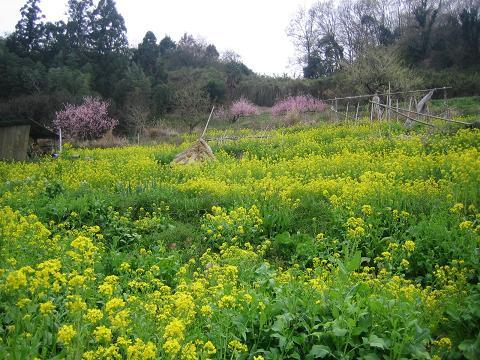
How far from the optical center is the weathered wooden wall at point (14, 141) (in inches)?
838

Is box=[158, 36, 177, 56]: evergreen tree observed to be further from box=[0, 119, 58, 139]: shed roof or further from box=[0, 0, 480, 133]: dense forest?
box=[0, 119, 58, 139]: shed roof

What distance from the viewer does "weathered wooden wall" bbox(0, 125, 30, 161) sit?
2128 centimetres

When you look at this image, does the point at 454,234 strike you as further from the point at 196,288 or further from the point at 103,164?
the point at 103,164

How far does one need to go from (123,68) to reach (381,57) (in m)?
28.9

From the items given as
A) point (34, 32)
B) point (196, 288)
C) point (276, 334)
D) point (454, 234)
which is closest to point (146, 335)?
point (196, 288)

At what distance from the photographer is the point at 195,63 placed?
59031 millimetres

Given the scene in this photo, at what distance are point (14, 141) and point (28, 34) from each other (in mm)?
33410

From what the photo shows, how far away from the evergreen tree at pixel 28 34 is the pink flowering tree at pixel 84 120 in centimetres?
1571

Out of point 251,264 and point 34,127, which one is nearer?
point 251,264

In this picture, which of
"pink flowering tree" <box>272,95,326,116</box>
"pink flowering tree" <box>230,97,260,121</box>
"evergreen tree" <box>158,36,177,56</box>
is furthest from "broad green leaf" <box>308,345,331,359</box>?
"evergreen tree" <box>158,36,177,56</box>

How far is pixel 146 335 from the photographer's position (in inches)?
133

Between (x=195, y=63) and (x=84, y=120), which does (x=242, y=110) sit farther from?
(x=195, y=63)

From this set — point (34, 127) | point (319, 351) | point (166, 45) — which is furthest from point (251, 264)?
point (166, 45)

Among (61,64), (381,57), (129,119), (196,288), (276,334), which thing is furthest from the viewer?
(61,64)
